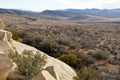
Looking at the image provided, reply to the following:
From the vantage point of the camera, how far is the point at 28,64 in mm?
12250

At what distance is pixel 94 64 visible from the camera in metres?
20.2

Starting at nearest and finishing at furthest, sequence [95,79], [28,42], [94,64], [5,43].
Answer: [95,79] → [5,43] → [94,64] → [28,42]

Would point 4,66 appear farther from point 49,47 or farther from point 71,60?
point 49,47

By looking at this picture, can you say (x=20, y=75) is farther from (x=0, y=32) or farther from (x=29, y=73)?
(x=0, y=32)

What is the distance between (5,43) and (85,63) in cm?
723

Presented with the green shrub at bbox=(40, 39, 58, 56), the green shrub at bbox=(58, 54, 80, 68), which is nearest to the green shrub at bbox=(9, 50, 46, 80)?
the green shrub at bbox=(58, 54, 80, 68)

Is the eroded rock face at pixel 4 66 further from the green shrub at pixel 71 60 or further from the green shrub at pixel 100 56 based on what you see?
the green shrub at pixel 100 56

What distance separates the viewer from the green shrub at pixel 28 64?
12.0 meters

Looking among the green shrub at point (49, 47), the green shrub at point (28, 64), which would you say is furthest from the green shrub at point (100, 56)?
the green shrub at point (28, 64)

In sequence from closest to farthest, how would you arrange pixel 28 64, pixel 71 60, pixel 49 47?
pixel 28 64, pixel 71 60, pixel 49 47

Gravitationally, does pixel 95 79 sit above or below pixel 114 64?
above

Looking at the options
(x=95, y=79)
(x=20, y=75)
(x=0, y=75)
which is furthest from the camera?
(x=95, y=79)

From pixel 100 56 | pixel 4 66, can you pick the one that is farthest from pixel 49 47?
pixel 4 66

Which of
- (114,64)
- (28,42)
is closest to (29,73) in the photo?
(114,64)
